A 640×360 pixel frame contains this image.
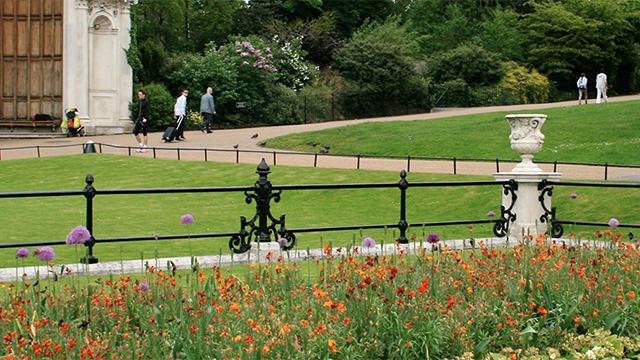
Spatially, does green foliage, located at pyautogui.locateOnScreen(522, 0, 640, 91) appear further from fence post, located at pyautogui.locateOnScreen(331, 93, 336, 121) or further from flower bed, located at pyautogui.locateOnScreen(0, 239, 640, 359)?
flower bed, located at pyautogui.locateOnScreen(0, 239, 640, 359)

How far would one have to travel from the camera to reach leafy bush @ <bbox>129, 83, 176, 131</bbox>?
40781mm

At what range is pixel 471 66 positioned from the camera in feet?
179

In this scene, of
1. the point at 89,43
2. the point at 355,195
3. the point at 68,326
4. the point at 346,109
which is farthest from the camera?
the point at 346,109

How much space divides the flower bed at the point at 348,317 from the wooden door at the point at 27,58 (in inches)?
1430

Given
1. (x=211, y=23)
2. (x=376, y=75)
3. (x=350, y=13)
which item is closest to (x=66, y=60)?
(x=376, y=75)

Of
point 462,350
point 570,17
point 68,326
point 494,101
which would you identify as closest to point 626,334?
→ point 462,350

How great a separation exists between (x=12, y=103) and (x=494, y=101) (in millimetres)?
26285

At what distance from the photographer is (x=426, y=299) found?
6.93 m

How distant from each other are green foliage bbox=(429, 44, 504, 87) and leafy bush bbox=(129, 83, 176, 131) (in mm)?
20207

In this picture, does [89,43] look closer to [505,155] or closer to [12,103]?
[12,103]

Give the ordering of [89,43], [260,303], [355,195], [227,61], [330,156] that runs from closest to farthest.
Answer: [260,303]
[355,195]
[330,156]
[89,43]
[227,61]

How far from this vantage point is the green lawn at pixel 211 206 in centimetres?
1569

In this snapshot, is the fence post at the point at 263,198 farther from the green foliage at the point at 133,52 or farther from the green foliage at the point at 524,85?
the green foliage at the point at 524,85

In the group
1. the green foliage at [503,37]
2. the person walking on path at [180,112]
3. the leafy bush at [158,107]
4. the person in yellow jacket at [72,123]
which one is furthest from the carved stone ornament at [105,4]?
the green foliage at [503,37]
